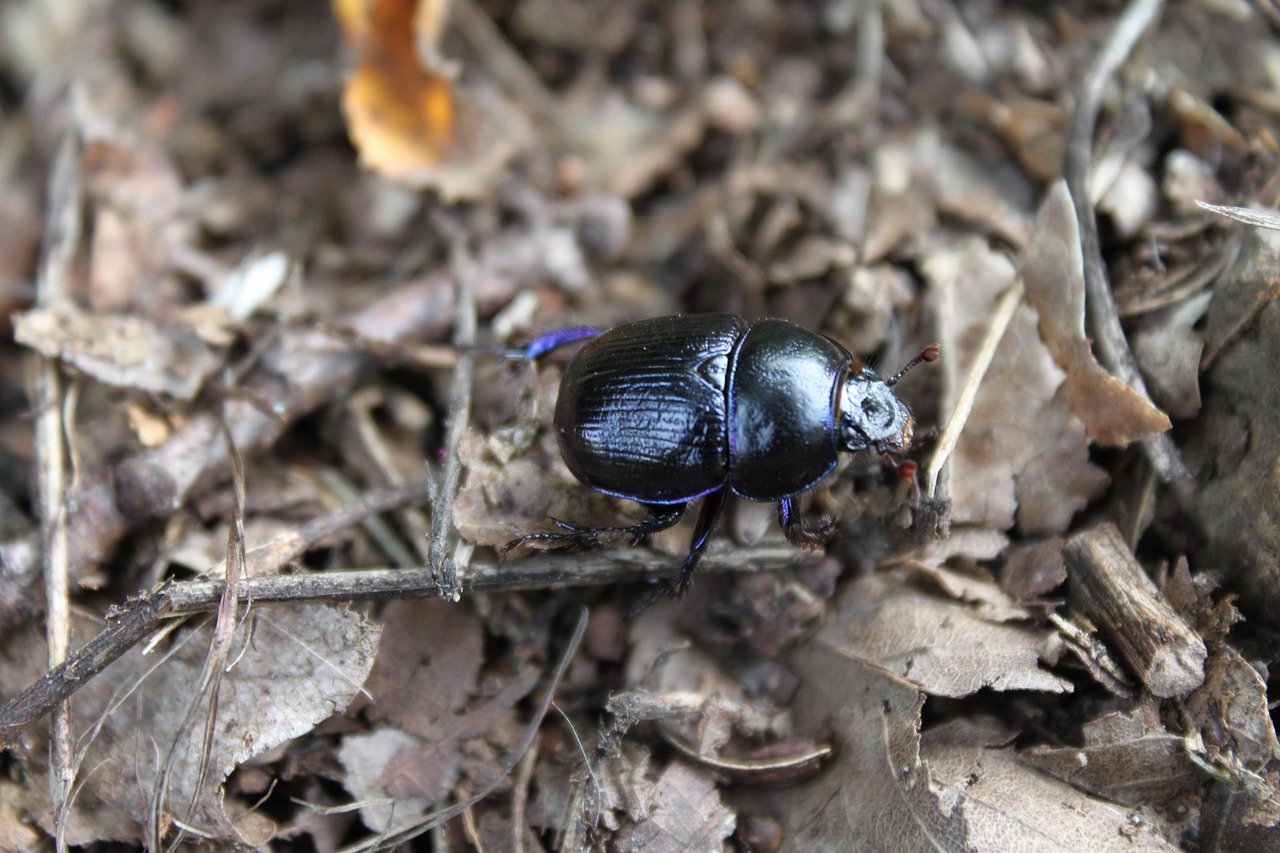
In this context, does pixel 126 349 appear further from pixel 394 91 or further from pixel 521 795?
pixel 521 795

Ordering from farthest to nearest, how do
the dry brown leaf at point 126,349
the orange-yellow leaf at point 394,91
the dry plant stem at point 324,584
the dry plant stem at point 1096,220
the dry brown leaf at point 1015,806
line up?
the orange-yellow leaf at point 394,91 < the dry brown leaf at point 126,349 < the dry plant stem at point 1096,220 < the dry plant stem at point 324,584 < the dry brown leaf at point 1015,806

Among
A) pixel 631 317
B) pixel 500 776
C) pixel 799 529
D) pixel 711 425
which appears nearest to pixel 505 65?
pixel 631 317

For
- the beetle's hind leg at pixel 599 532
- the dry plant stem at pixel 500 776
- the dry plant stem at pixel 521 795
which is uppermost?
the beetle's hind leg at pixel 599 532

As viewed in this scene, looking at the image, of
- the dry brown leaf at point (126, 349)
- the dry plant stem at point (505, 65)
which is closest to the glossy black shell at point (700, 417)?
the dry brown leaf at point (126, 349)

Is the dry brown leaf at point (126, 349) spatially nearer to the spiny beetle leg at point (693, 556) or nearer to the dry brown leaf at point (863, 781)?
the spiny beetle leg at point (693, 556)

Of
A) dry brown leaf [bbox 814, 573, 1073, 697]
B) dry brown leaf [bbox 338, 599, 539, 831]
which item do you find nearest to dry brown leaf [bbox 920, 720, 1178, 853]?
dry brown leaf [bbox 814, 573, 1073, 697]

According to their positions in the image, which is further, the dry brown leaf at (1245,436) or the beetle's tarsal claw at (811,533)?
the beetle's tarsal claw at (811,533)

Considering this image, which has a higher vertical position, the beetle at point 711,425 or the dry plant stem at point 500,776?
the beetle at point 711,425

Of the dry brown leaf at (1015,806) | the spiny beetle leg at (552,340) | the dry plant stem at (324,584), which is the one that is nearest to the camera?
the dry brown leaf at (1015,806)
